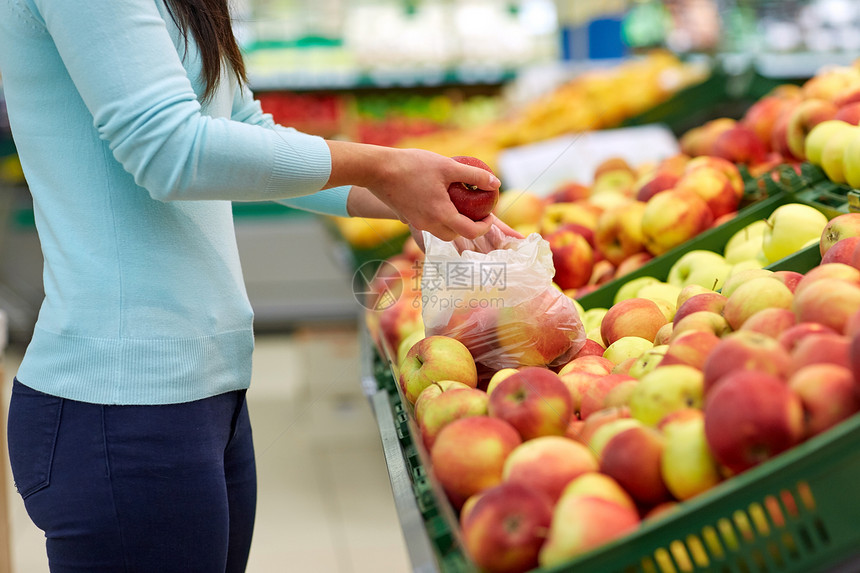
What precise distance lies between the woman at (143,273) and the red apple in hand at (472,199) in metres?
0.02

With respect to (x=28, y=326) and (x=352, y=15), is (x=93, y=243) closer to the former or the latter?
(x=28, y=326)

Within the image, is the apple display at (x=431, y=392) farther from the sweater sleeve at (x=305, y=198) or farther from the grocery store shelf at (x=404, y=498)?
the sweater sleeve at (x=305, y=198)

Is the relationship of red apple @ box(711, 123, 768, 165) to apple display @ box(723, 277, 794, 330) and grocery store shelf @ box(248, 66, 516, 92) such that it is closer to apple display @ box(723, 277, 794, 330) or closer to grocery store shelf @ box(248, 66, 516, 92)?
apple display @ box(723, 277, 794, 330)

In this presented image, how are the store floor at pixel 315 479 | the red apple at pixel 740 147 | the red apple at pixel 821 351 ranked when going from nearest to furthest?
the red apple at pixel 821 351
the red apple at pixel 740 147
the store floor at pixel 315 479

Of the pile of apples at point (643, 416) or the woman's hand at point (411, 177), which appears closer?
the pile of apples at point (643, 416)

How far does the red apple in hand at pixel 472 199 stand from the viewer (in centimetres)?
103

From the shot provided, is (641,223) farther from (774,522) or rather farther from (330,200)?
(774,522)

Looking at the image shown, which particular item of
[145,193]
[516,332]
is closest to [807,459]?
[516,332]

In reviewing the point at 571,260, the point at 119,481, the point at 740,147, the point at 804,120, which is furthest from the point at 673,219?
the point at 119,481

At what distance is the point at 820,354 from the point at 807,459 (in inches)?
5.8

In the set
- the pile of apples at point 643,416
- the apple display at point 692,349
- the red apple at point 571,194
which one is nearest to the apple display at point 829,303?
the pile of apples at point 643,416

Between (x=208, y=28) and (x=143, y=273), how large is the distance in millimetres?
326

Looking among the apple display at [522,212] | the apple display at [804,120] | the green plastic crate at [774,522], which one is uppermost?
the apple display at [522,212]

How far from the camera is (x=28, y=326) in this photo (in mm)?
4598
